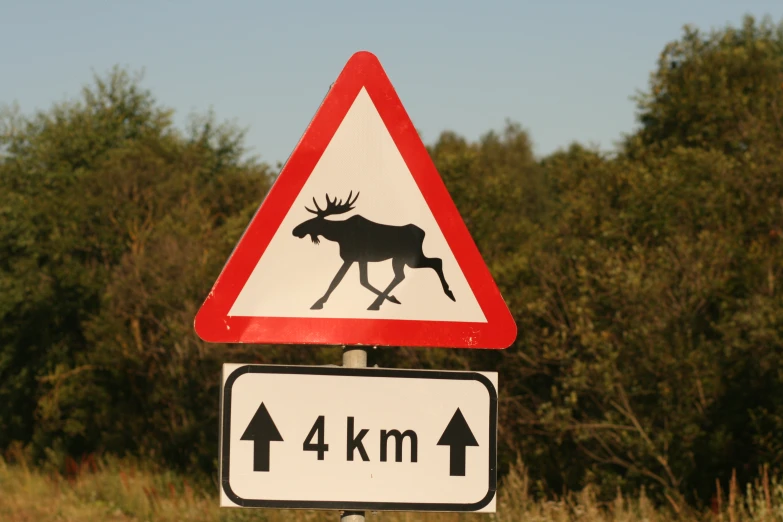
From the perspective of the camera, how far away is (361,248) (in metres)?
2.74

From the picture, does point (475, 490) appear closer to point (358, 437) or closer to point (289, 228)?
point (358, 437)

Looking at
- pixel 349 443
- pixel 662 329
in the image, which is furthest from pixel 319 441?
pixel 662 329

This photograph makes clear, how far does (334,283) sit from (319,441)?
429 millimetres

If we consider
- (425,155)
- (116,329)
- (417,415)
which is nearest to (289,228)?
(425,155)

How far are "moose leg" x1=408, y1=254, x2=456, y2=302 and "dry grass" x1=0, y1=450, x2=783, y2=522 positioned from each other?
187 inches

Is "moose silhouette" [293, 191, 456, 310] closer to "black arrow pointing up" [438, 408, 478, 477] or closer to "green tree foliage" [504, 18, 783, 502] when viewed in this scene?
"black arrow pointing up" [438, 408, 478, 477]

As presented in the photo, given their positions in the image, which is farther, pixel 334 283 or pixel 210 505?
pixel 210 505

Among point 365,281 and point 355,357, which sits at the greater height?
point 365,281

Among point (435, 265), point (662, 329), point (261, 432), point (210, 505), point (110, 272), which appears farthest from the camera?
point (110, 272)

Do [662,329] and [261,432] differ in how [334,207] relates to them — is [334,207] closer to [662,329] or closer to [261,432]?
[261,432]

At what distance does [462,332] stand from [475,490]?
0.43m

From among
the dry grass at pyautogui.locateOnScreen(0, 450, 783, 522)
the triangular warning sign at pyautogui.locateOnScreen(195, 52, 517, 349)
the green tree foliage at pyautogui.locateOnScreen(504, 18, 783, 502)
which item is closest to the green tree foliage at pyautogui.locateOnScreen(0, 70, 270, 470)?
the dry grass at pyautogui.locateOnScreen(0, 450, 783, 522)

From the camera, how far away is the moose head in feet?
8.97

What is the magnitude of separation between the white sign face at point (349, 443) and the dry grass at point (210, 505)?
15.3ft
